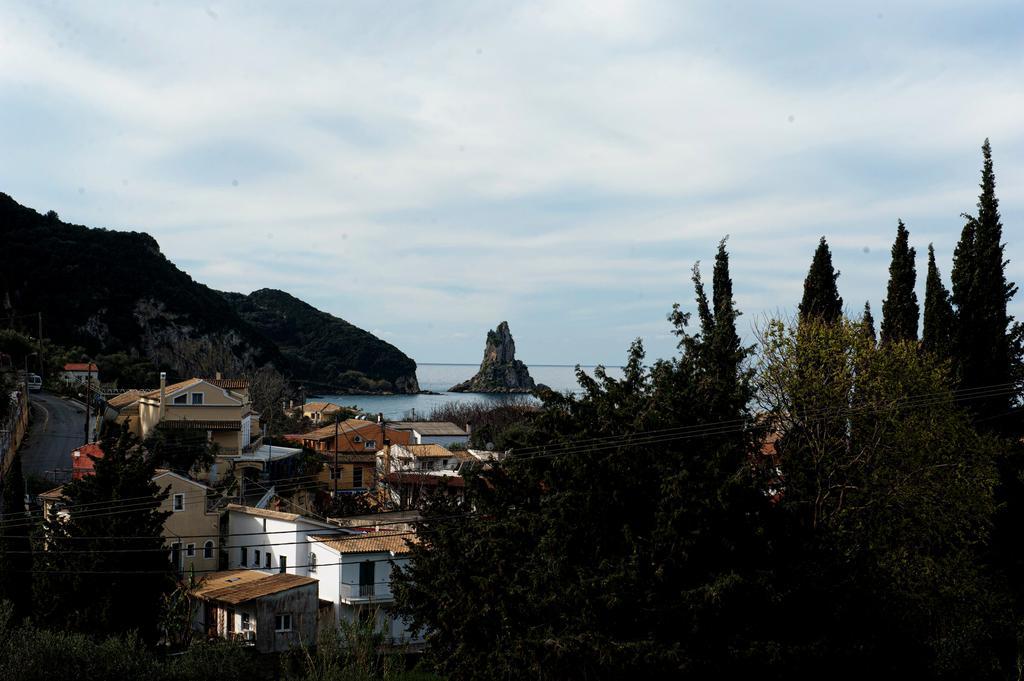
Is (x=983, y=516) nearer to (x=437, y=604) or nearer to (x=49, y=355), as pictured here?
(x=437, y=604)

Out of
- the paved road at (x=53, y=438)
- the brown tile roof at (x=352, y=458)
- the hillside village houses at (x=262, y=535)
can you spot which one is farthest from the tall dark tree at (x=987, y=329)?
the brown tile roof at (x=352, y=458)

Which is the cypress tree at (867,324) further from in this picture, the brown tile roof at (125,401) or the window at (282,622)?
the brown tile roof at (125,401)

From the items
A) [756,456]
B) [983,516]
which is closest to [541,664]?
[756,456]

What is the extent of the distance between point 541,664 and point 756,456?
7116mm

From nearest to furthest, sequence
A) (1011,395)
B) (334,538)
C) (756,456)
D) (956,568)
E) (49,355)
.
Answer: (756,456) < (956,568) < (1011,395) < (334,538) < (49,355)

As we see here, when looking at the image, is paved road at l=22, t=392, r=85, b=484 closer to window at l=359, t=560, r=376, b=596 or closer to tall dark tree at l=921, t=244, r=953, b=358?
window at l=359, t=560, r=376, b=596

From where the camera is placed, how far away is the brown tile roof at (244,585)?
3055 cm

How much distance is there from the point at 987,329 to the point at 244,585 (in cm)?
2607

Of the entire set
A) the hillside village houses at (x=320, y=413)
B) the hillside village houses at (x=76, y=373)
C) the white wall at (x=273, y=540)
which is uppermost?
the hillside village houses at (x=76, y=373)

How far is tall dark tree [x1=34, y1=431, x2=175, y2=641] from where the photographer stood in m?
24.4

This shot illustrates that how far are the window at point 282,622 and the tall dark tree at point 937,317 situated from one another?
22.4m

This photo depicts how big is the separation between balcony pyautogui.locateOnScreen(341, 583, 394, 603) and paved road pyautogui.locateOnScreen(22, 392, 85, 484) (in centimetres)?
1499

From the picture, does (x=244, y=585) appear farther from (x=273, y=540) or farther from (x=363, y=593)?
(x=273, y=540)

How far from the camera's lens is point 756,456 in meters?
21.5
